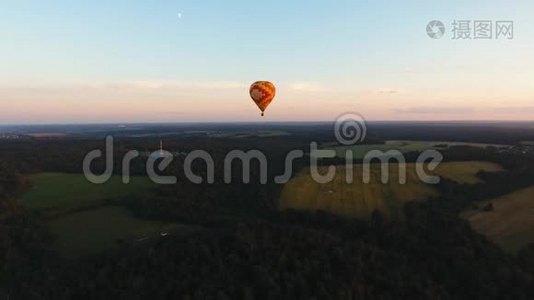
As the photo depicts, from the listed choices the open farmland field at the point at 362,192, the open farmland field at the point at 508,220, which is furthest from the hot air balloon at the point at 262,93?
the open farmland field at the point at 508,220

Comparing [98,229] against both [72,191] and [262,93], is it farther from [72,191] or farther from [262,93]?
[262,93]

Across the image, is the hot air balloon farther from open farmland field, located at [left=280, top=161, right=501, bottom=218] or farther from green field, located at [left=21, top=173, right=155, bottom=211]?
green field, located at [left=21, top=173, right=155, bottom=211]

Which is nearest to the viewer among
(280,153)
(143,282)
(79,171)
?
(143,282)

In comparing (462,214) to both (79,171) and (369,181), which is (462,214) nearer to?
(369,181)

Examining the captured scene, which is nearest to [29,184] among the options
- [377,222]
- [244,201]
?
[244,201]

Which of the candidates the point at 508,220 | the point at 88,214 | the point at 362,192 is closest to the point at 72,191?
the point at 88,214

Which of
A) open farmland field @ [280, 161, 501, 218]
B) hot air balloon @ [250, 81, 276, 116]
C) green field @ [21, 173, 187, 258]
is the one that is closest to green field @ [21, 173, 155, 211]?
green field @ [21, 173, 187, 258]

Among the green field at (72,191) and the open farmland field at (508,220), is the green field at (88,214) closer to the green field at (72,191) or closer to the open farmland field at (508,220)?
the green field at (72,191)
